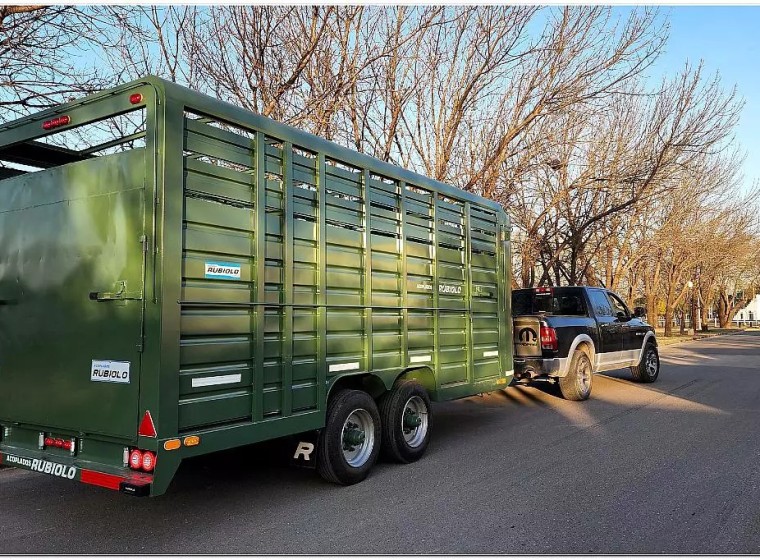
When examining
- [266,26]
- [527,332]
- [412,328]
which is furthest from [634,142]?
[412,328]

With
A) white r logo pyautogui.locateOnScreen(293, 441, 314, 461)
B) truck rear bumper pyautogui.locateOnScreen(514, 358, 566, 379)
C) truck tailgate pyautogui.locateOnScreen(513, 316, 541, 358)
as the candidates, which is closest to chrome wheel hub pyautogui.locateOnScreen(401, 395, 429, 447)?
white r logo pyautogui.locateOnScreen(293, 441, 314, 461)

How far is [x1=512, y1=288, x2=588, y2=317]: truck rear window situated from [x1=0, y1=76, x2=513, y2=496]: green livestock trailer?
6249 millimetres

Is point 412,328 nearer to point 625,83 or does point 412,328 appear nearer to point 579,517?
point 579,517

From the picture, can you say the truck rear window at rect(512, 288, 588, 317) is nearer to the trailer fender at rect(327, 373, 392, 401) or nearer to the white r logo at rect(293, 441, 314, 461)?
the trailer fender at rect(327, 373, 392, 401)

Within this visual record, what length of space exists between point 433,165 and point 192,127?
1127cm

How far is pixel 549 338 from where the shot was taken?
34.9 feet

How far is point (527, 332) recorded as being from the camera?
10.9 metres

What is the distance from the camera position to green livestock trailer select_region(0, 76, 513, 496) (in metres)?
4.42

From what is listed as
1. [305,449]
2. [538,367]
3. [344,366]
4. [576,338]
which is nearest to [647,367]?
[576,338]

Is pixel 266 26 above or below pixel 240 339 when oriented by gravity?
above

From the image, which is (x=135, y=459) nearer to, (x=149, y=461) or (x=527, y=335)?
(x=149, y=461)

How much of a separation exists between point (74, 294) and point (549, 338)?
785 cm

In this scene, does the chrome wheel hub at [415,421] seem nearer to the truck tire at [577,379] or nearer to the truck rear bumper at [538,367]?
the truck rear bumper at [538,367]

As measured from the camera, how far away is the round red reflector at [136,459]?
4.39 m
